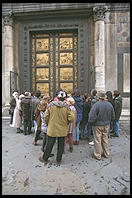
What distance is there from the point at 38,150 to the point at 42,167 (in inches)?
45.5

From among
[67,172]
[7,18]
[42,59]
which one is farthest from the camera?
[42,59]

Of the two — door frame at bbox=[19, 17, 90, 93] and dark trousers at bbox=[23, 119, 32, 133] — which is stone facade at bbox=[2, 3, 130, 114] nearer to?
door frame at bbox=[19, 17, 90, 93]

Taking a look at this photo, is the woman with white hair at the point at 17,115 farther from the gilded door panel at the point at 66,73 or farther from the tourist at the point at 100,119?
the gilded door panel at the point at 66,73

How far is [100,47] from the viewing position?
32.7 feet

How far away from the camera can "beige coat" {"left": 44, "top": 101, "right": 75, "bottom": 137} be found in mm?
4223

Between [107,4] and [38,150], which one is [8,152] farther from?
[107,4]

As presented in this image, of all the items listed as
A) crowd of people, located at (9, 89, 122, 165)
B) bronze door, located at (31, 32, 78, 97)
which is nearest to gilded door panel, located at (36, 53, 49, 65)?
bronze door, located at (31, 32, 78, 97)

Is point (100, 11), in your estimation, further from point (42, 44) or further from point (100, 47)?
point (42, 44)

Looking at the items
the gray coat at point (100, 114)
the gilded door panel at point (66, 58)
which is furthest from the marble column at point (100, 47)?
the gray coat at point (100, 114)

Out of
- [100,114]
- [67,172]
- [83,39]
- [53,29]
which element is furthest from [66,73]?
[67,172]

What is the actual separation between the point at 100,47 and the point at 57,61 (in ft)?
9.45

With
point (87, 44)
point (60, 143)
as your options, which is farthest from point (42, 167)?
point (87, 44)

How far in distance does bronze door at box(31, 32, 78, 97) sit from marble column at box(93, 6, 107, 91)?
1.72 m

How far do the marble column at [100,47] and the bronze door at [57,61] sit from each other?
67.6 inches
